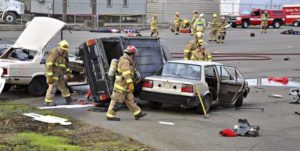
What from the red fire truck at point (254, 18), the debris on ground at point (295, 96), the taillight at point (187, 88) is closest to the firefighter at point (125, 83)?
the taillight at point (187, 88)

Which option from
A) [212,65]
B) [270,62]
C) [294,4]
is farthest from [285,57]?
[294,4]

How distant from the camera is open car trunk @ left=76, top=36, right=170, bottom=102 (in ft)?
43.0

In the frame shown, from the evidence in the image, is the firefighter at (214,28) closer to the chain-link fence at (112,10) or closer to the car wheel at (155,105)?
the chain-link fence at (112,10)

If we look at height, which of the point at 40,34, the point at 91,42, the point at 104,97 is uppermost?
the point at 40,34

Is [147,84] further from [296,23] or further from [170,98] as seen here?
[296,23]

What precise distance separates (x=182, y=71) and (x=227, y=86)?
1.37m

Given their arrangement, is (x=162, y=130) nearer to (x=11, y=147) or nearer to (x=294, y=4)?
(x=11, y=147)

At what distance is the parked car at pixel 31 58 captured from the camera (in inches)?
553

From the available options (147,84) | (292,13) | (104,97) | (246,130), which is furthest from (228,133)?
(292,13)

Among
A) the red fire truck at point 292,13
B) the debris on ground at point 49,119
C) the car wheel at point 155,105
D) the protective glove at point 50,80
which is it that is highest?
the red fire truck at point 292,13

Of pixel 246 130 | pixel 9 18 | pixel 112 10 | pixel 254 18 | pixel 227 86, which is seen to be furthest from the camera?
pixel 254 18

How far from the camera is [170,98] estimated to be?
12492 millimetres

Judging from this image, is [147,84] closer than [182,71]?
Yes

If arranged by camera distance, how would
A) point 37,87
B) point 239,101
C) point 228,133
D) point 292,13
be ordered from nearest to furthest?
1. point 228,133
2. point 239,101
3. point 37,87
4. point 292,13
